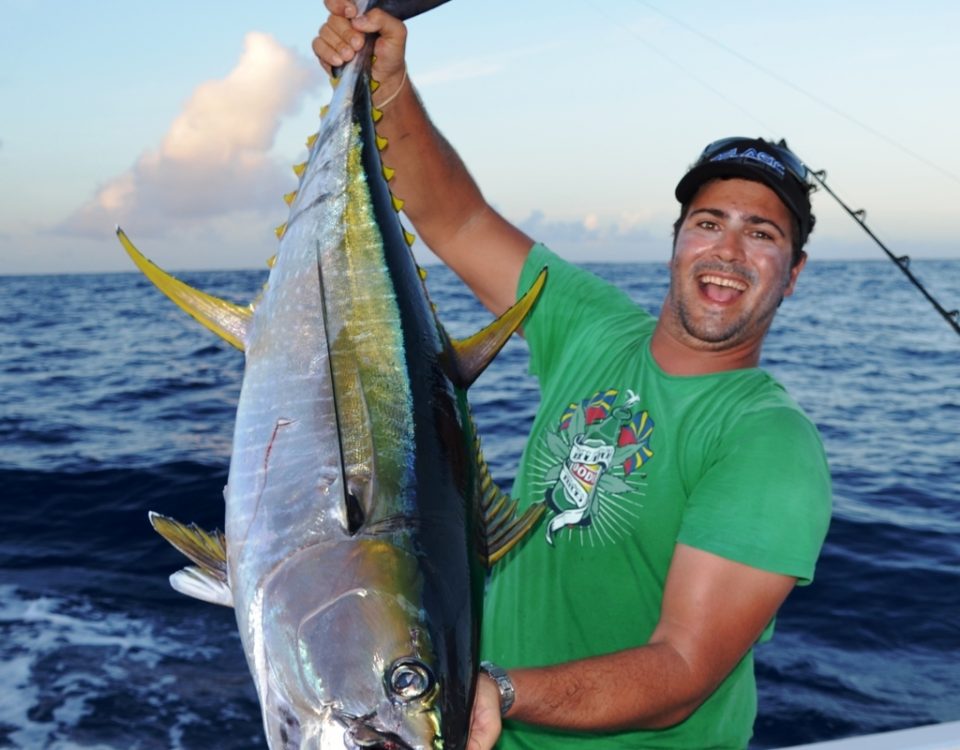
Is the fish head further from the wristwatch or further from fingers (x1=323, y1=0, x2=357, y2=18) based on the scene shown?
fingers (x1=323, y1=0, x2=357, y2=18)

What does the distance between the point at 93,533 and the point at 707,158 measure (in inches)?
207

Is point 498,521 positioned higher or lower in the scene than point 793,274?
lower

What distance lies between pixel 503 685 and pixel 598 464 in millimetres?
888

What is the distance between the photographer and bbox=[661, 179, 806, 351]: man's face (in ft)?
8.05

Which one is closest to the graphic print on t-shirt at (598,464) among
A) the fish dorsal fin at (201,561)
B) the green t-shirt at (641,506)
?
the green t-shirt at (641,506)

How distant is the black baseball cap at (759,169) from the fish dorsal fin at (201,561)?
1642 mm

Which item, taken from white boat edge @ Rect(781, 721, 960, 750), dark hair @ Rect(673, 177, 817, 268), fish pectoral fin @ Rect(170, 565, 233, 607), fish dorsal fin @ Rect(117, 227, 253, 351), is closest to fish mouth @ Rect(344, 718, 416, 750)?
fish pectoral fin @ Rect(170, 565, 233, 607)

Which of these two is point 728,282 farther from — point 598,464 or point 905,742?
point 905,742

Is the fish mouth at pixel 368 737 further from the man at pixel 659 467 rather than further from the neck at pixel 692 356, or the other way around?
the neck at pixel 692 356

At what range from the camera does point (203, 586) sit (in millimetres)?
→ 1437

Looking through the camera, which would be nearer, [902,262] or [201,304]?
[201,304]

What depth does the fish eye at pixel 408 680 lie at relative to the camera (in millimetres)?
1300

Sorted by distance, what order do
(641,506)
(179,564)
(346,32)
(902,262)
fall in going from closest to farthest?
(346,32) < (641,506) < (902,262) < (179,564)

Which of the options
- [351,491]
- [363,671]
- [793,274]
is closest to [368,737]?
[363,671]
